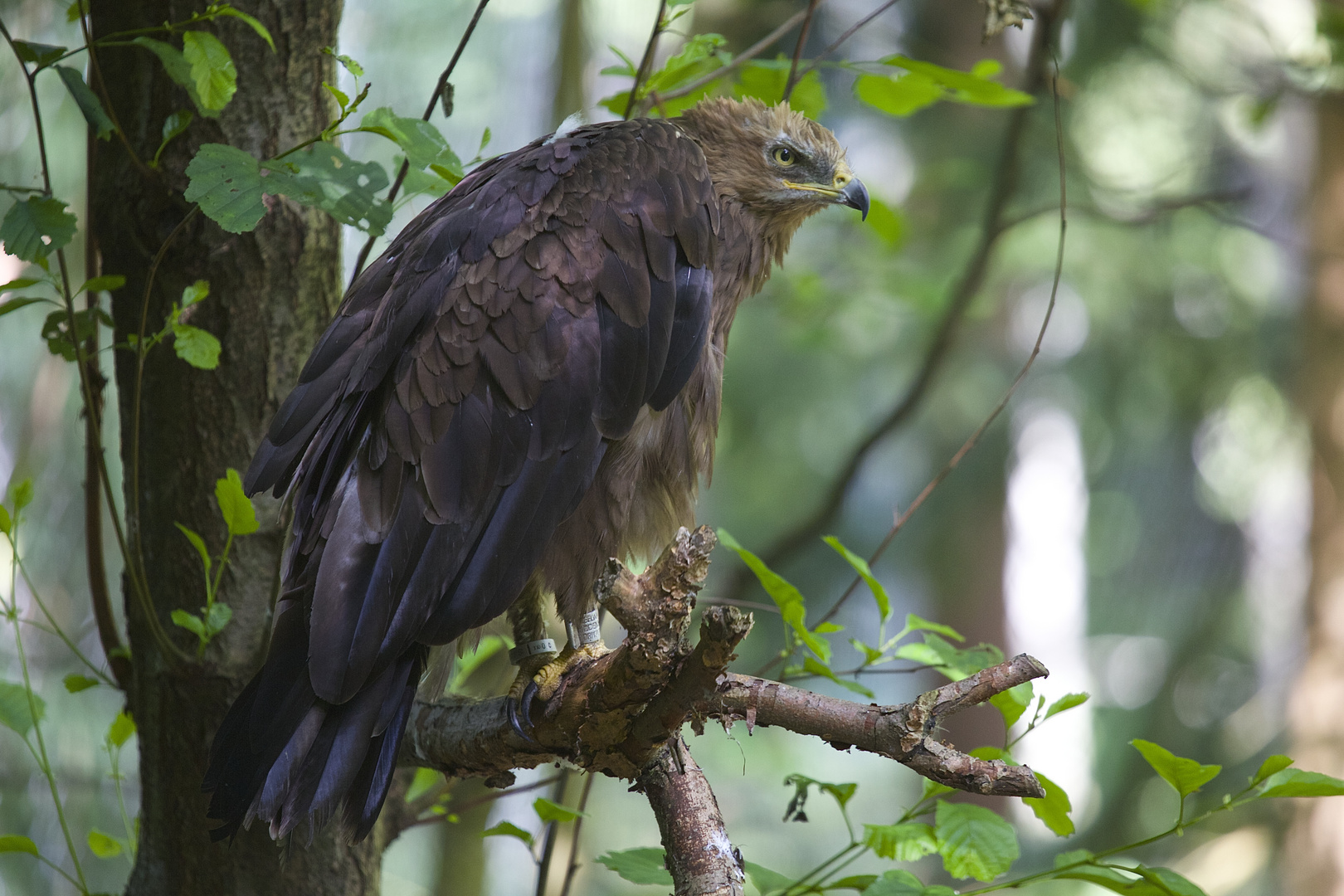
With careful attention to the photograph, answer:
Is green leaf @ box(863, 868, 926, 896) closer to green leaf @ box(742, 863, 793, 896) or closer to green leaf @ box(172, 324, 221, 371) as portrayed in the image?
green leaf @ box(742, 863, 793, 896)

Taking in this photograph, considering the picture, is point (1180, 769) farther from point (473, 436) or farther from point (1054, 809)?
point (473, 436)

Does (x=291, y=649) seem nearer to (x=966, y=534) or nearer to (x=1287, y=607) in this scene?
(x=966, y=534)

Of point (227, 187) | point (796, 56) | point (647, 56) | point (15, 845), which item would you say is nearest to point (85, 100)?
point (227, 187)

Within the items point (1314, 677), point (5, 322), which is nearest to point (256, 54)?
point (5, 322)

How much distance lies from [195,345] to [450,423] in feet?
1.58

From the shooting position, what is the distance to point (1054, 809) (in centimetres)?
162

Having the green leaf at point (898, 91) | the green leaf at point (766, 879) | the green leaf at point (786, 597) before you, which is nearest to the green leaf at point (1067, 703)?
the green leaf at point (786, 597)

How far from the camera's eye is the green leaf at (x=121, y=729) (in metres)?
2.14

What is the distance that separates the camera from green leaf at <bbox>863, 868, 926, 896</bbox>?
61.5 inches

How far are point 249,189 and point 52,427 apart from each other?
383 centimetres

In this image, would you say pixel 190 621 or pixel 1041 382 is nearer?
pixel 190 621

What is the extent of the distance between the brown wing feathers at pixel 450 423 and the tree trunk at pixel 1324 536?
13.7ft

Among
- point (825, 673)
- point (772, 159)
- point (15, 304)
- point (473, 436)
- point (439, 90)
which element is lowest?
point (825, 673)

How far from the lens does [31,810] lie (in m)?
4.68
